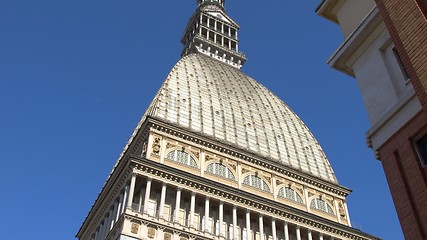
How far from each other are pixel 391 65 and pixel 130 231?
982 inches

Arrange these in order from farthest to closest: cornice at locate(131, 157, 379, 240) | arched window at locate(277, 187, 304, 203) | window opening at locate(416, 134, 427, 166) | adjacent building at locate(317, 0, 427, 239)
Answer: arched window at locate(277, 187, 304, 203) < cornice at locate(131, 157, 379, 240) < window opening at locate(416, 134, 427, 166) < adjacent building at locate(317, 0, 427, 239)

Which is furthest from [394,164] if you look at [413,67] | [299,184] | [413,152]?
[299,184]

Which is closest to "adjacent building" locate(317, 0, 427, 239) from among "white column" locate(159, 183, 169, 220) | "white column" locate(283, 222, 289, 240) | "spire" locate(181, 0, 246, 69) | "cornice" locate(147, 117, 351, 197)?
"white column" locate(159, 183, 169, 220)

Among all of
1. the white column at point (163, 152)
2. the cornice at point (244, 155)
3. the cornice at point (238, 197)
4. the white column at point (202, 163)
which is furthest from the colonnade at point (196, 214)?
the cornice at point (244, 155)

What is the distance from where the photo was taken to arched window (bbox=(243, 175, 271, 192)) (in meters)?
48.8

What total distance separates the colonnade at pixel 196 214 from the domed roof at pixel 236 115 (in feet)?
31.1

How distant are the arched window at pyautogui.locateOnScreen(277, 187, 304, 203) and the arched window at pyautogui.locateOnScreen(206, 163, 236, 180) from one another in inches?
222

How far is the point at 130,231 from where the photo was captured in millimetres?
36781

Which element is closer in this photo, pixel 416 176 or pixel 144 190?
pixel 416 176

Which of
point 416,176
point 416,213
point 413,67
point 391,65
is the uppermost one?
point 391,65

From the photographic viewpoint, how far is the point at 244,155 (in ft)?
166

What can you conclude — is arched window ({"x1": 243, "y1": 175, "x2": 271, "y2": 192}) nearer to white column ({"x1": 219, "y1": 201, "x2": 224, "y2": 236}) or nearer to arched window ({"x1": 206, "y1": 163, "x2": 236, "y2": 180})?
arched window ({"x1": 206, "y1": 163, "x2": 236, "y2": 180})

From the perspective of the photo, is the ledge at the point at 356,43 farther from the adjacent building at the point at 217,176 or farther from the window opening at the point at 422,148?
the adjacent building at the point at 217,176

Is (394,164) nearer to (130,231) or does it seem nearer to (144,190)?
(130,231)
